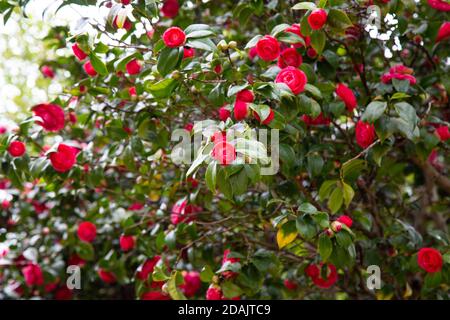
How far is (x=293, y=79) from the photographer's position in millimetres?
1128

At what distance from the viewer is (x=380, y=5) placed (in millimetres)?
1386

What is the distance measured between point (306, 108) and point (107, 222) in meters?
1.23

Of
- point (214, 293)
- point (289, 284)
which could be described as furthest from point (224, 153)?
point (289, 284)

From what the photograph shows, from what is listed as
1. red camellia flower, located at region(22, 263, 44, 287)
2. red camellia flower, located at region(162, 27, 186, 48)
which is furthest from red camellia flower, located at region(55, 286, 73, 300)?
red camellia flower, located at region(162, 27, 186, 48)

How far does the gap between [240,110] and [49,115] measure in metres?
0.80

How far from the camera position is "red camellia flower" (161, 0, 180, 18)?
5.72 ft

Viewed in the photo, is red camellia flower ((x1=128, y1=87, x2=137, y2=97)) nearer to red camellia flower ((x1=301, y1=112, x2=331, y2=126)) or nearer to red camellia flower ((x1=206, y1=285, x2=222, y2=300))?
red camellia flower ((x1=301, y1=112, x2=331, y2=126))

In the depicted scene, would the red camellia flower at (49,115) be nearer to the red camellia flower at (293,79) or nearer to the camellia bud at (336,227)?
the red camellia flower at (293,79)

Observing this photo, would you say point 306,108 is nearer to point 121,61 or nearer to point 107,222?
point 121,61

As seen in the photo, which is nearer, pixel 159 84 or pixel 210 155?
pixel 210 155

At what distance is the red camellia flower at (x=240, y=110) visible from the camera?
1.09m

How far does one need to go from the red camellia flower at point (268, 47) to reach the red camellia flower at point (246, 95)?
0.56 feet

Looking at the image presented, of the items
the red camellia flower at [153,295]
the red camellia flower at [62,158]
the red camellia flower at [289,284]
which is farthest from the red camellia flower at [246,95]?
the red camellia flower at [289,284]
